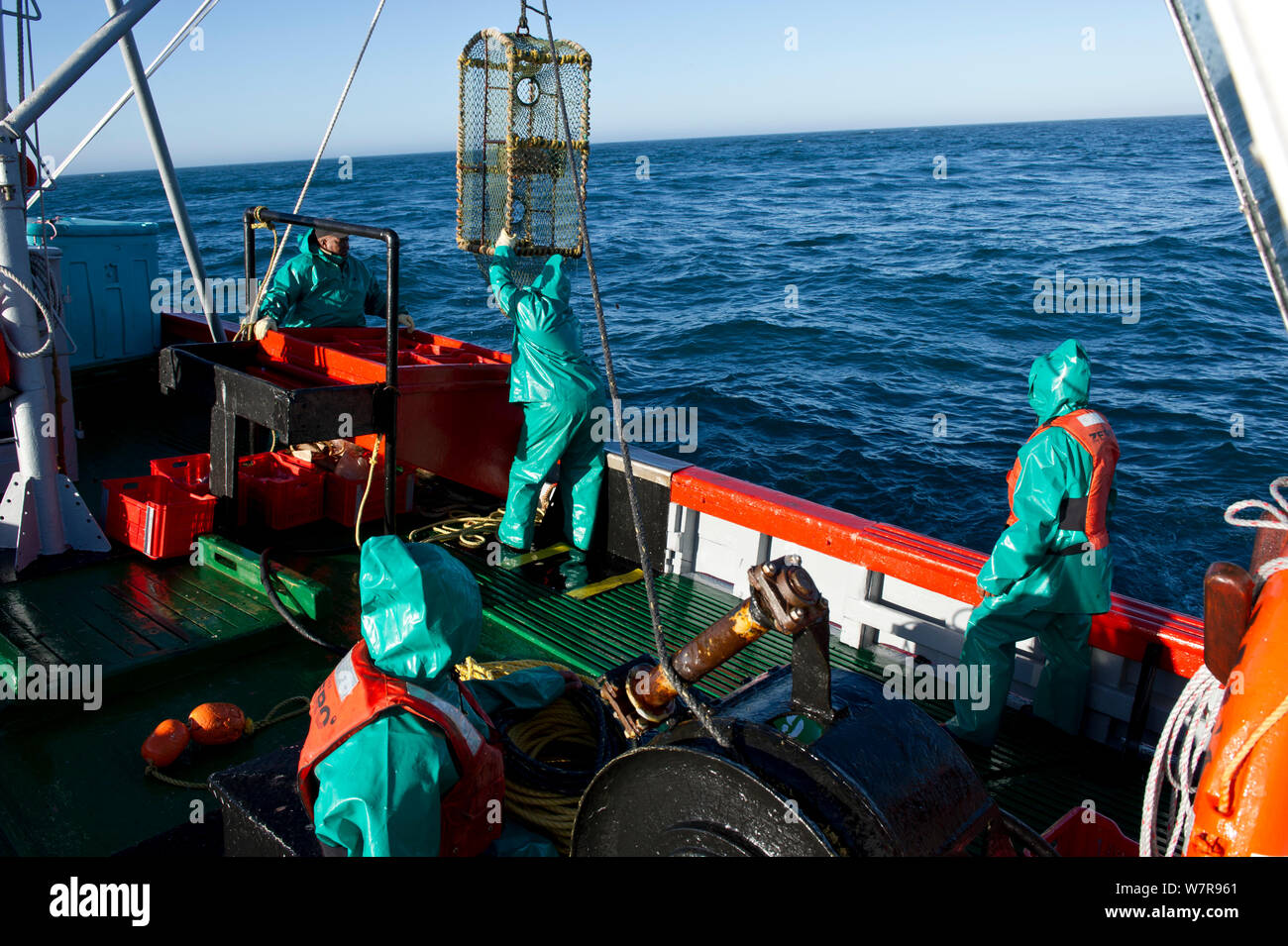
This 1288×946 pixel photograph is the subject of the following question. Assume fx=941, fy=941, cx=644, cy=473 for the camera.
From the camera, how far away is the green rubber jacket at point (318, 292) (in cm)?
652

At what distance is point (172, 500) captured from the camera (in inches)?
210

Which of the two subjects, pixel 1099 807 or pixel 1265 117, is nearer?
pixel 1265 117

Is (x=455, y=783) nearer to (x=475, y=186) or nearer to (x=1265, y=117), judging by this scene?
(x=1265, y=117)

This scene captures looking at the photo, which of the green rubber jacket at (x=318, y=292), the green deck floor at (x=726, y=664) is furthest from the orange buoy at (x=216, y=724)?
the green rubber jacket at (x=318, y=292)

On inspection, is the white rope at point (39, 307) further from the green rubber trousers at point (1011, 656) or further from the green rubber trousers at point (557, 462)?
the green rubber trousers at point (1011, 656)

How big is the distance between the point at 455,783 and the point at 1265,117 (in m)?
2.12

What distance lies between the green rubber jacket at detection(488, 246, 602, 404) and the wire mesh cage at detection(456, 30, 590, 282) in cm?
86

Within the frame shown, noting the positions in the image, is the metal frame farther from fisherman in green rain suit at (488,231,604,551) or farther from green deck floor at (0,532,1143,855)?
fisherman in green rain suit at (488,231,604,551)

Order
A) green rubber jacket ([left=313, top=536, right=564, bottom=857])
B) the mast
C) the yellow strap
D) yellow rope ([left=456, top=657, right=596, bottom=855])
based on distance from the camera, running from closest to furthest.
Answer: green rubber jacket ([left=313, top=536, right=564, bottom=857]), yellow rope ([left=456, top=657, right=596, bottom=855]), the mast, the yellow strap

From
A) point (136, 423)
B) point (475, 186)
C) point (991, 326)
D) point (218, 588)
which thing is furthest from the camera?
point (991, 326)

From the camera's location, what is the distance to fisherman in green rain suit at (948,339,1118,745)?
3953 mm

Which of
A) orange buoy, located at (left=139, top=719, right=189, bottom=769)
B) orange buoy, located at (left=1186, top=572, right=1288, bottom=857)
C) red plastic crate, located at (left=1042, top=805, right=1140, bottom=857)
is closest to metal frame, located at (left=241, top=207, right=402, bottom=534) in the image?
orange buoy, located at (left=139, top=719, right=189, bottom=769)

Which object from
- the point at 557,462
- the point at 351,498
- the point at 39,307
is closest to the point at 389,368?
the point at 351,498
